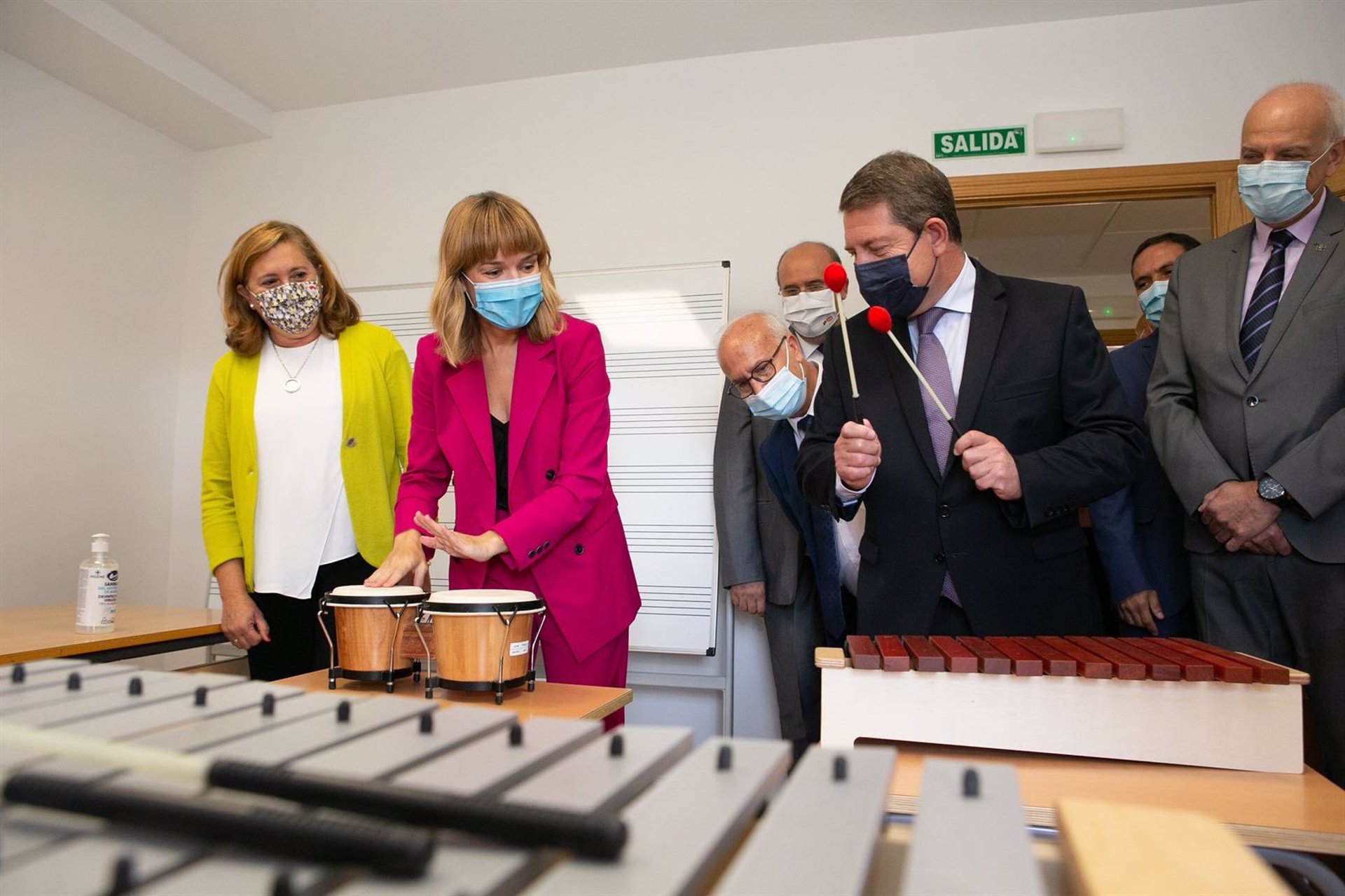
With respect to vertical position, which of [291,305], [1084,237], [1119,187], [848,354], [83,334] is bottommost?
[848,354]

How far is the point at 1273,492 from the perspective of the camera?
2154 millimetres

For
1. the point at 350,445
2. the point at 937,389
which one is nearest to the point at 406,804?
the point at 937,389

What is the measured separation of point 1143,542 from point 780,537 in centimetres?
120

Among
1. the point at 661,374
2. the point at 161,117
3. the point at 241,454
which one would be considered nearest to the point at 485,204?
the point at 241,454

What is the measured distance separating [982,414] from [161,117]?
468 cm

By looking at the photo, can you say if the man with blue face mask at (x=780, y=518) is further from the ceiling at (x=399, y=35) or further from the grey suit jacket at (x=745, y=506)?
the ceiling at (x=399, y=35)

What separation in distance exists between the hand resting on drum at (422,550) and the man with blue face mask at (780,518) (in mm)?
1216

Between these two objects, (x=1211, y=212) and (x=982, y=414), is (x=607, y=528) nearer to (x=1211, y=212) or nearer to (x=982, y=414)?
(x=982, y=414)

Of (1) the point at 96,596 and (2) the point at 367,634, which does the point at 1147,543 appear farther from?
(1) the point at 96,596

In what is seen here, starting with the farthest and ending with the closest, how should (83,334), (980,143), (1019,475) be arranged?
(83,334)
(980,143)
(1019,475)

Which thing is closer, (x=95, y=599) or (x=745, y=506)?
(x=95, y=599)

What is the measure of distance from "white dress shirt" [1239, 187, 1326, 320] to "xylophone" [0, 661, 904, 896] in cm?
218

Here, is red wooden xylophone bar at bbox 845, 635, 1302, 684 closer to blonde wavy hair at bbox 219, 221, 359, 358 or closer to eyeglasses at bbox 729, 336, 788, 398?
eyeglasses at bbox 729, 336, 788, 398

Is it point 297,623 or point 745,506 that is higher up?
point 745,506
